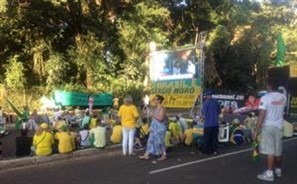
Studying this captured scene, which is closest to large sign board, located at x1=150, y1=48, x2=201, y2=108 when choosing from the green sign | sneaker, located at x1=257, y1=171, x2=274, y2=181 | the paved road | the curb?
the curb

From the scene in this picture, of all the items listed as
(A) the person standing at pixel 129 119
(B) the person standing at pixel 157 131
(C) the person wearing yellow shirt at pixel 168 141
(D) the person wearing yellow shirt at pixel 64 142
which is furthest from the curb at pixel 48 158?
(B) the person standing at pixel 157 131

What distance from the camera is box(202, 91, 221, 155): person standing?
543 inches

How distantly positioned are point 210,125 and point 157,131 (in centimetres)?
171

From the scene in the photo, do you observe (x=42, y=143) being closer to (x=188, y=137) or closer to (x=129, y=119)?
(x=129, y=119)

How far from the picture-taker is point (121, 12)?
37.2 m

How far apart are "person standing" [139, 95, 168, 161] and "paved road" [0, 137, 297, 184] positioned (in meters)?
0.36

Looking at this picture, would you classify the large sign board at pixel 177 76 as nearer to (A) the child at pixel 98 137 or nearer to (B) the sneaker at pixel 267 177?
(A) the child at pixel 98 137

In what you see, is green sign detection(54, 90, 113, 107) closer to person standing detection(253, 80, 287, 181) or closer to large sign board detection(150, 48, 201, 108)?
large sign board detection(150, 48, 201, 108)

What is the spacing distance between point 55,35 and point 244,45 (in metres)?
18.9

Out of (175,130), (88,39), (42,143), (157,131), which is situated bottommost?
(42,143)

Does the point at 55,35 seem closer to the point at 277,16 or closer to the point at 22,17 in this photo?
the point at 22,17

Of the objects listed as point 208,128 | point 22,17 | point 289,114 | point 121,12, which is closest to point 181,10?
point 121,12

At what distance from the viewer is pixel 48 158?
42.6ft

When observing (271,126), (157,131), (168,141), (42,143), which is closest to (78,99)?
(168,141)
